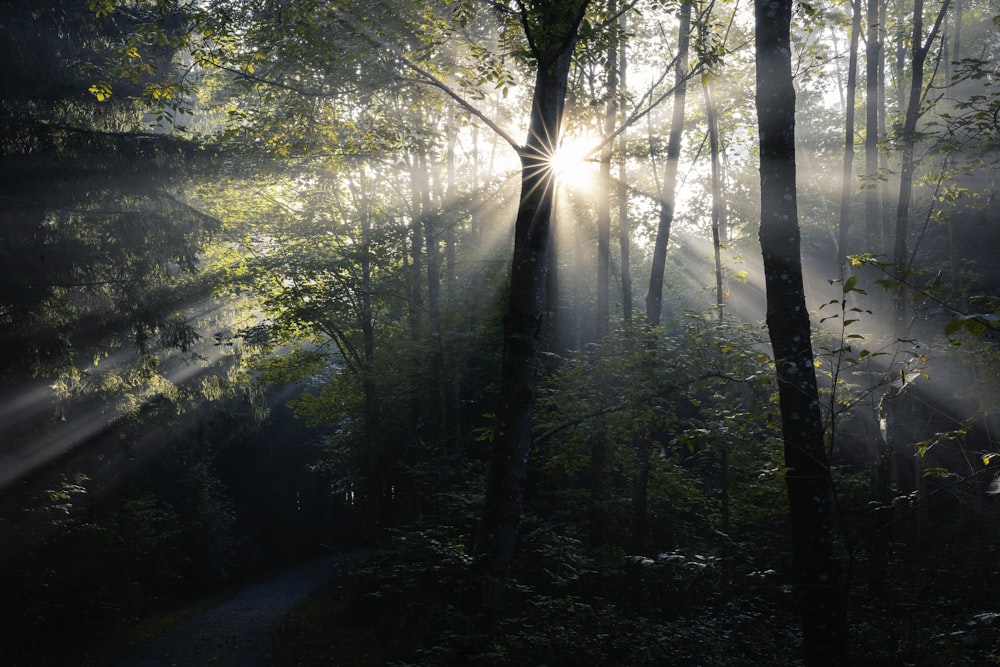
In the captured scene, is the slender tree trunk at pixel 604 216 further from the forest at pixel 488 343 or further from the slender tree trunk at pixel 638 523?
the slender tree trunk at pixel 638 523

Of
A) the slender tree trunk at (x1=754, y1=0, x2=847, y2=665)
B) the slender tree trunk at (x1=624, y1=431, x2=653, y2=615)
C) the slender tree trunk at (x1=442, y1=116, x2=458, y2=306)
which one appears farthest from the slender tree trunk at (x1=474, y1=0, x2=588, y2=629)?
the slender tree trunk at (x1=442, y1=116, x2=458, y2=306)

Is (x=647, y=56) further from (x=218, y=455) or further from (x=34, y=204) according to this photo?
(x=218, y=455)

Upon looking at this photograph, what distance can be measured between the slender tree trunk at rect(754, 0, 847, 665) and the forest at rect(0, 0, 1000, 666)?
0.07 ft

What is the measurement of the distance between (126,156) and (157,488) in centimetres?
1512

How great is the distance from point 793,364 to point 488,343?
1305 cm

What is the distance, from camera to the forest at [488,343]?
5.47 metres

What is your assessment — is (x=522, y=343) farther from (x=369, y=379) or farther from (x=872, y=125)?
(x=369, y=379)

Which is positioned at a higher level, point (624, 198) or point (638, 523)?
point (624, 198)

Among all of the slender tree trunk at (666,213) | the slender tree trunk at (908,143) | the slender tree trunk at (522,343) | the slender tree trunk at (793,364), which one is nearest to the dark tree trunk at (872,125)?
the slender tree trunk at (908,143)

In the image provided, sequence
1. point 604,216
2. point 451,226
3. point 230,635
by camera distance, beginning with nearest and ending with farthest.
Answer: point 230,635 < point 604,216 < point 451,226

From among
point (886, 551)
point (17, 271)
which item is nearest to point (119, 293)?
point (17, 271)

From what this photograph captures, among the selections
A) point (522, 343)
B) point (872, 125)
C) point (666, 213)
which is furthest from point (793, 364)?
point (872, 125)

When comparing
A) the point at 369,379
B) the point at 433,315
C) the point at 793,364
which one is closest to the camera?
the point at 793,364

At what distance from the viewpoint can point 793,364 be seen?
14.3ft
